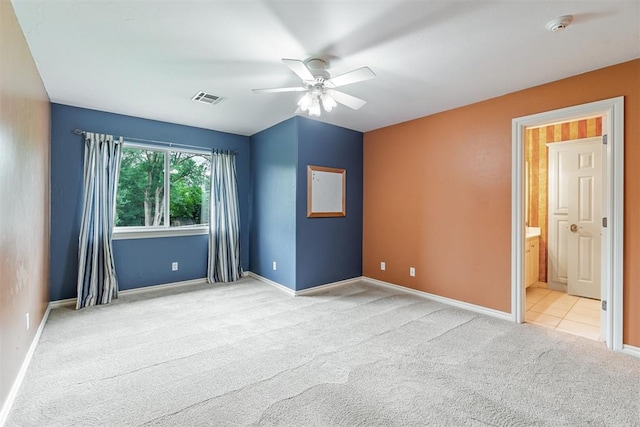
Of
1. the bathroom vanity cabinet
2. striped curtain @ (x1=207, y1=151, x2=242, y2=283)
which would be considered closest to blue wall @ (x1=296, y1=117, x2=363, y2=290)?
striped curtain @ (x1=207, y1=151, x2=242, y2=283)

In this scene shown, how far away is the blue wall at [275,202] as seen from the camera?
159 inches

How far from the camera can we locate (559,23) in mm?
1897

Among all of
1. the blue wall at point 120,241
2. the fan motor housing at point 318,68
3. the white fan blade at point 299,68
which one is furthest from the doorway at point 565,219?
the blue wall at point 120,241

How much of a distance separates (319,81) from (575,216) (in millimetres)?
4016

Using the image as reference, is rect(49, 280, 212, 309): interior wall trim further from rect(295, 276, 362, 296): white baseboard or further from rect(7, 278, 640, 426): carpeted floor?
rect(295, 276, 362, 296): white baseboard

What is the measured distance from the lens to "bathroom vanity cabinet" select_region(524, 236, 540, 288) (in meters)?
4.13

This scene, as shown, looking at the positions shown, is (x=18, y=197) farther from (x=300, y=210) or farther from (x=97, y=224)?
(x=300, y=210)

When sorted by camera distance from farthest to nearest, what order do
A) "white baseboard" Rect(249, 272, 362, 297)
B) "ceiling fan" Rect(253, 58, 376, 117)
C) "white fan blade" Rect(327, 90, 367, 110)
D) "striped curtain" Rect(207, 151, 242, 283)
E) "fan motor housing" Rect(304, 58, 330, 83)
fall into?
"striped curtain" Rect(207, 151, 242, 283) → "white baseboard" Rect(249, 272, 362, 297) → "white fan blade" Rect(327, 90, 367, 110) → "fan motor housing" Rect(304, 58, 330, 83) → "ceiling fan" Rect(253, 58, 376, 117)

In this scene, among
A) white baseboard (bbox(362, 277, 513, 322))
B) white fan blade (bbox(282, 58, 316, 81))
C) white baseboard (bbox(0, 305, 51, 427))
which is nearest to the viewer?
white baseboard (bbox(0, 305, 51, 427))

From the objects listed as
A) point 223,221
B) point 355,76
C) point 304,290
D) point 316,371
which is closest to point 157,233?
point 223,221

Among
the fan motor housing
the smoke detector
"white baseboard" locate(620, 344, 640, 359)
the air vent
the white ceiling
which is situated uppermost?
the air vent

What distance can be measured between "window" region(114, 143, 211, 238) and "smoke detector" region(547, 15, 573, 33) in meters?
4.26

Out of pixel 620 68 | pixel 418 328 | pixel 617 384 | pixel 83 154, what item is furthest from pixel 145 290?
pixel 620 68

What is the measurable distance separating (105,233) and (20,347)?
1861mm
